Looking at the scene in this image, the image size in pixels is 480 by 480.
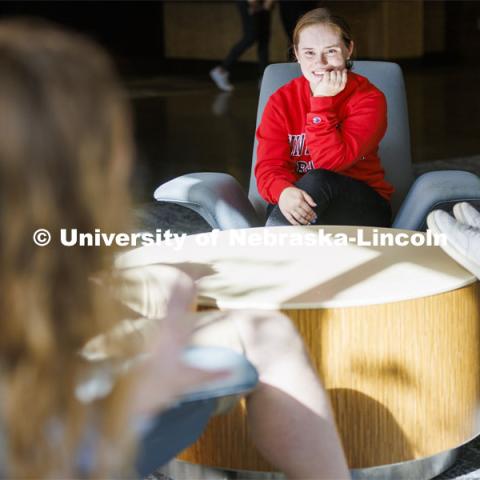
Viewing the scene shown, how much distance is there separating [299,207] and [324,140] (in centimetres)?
25

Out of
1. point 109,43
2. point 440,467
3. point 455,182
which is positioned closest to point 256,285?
point 440,467

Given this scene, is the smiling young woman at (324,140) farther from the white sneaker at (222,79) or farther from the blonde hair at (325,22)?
the white sneaker at (222,79)

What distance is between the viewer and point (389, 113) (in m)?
3.35

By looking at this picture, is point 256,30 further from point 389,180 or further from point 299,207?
point 299,207

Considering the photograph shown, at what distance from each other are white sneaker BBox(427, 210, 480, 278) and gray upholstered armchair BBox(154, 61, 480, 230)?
0.54 metres

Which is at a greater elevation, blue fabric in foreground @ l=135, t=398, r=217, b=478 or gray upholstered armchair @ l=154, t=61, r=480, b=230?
gray upholstered armchair @ l=154, t=61, r=480, b=230

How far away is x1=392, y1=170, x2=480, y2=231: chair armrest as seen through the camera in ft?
9.06

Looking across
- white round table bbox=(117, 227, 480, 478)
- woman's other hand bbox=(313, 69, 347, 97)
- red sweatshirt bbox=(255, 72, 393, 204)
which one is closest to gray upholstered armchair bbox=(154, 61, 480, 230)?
red sweatshirt bbox=(255, 72, 393, 204)

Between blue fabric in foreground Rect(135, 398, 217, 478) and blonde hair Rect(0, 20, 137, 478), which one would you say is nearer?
blonde hair Rect(0, 20, 137, 478)

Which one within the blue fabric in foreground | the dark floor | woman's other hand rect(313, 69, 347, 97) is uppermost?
the dark floor

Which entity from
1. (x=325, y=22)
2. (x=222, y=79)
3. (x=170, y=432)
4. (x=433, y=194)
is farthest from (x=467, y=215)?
(x=222, y=79)

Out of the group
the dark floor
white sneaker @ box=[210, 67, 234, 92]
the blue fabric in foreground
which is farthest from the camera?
white sneaker @ box=[210, 67, 234, 92]

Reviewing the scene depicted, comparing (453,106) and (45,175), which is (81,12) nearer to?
(453,106)

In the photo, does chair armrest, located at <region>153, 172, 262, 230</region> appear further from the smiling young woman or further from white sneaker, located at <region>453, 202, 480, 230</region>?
white sneaker, located at <region>453, 202, 480, 230</region>
